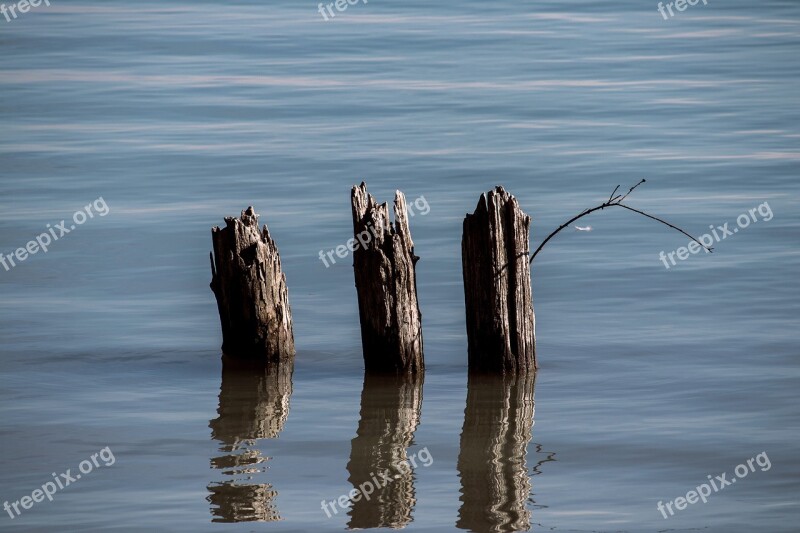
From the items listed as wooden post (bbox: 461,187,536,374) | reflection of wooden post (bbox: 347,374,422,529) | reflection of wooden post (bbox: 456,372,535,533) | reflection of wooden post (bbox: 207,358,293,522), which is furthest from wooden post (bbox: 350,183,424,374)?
reflection of wooden post (bbox: 207,358,293,522)

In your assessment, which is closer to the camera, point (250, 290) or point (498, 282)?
point (498, 282)

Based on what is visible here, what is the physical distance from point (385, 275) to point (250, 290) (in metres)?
1.32

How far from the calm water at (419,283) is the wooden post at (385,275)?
51cm

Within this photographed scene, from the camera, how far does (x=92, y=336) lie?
45.3 ft

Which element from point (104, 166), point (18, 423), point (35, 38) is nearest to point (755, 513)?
point (18, 423)

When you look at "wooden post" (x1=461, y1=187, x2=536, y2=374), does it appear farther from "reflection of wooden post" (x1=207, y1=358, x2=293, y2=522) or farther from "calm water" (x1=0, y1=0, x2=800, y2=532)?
"reflection of wooden post" (x1=207, y1=358, x2=293, y2=522)

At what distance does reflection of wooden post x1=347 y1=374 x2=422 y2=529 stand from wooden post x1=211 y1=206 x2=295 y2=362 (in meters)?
0.98

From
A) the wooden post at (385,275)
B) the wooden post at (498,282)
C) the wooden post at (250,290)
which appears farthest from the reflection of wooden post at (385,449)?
the wooden post at (250,290)

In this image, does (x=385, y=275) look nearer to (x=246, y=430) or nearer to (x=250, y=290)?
(x=250, y=290)

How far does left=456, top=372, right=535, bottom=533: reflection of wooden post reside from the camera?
29.4 feet

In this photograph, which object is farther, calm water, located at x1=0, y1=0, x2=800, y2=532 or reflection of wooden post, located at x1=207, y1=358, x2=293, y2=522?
calm water, located at x1=0, y1=0, x2=800, y2=532

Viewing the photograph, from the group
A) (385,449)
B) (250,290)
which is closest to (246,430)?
(385,449)

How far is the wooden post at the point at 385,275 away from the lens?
11.2 meters

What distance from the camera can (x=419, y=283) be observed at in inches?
636
